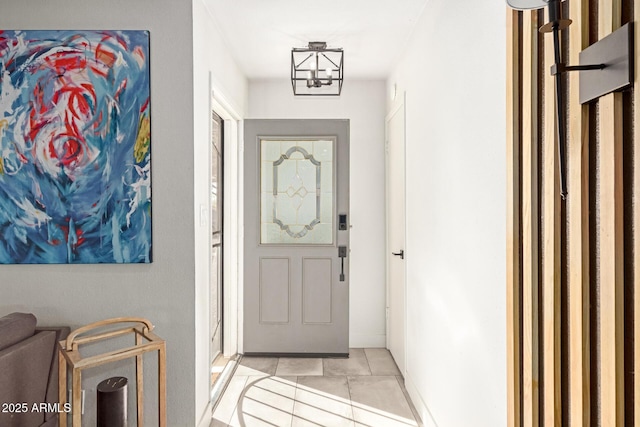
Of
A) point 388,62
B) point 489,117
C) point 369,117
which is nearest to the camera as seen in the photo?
point 489,117

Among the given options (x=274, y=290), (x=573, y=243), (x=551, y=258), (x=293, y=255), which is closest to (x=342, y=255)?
(x=293, y=255)

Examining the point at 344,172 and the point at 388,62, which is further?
the point at 344,172

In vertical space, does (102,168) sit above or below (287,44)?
below

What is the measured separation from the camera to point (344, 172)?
3779 millimetres

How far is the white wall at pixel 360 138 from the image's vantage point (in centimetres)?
402

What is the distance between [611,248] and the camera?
3.01 ft

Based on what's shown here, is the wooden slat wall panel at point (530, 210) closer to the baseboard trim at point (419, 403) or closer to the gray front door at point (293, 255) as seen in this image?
the baseboard trim at point (419, 403)

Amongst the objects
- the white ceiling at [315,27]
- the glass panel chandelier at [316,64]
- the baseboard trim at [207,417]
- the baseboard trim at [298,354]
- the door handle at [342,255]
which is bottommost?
the baseboard trim at [298,354]

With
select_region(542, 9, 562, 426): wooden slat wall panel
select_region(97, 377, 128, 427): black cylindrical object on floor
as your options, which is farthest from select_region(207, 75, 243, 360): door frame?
select_region(542, 9, 562, 426): wooden slat wall panel

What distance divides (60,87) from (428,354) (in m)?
2.55

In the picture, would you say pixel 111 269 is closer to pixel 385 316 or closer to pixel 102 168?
pixel 102 168

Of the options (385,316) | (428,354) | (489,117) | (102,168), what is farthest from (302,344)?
(489,117)

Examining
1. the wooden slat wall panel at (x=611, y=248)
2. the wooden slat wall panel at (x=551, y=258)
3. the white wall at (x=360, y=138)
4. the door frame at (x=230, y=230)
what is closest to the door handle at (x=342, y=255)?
the white wall at (x=360, y=138)

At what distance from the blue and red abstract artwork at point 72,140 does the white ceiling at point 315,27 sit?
29.0 inches
